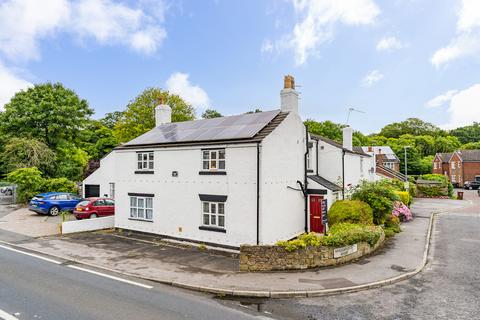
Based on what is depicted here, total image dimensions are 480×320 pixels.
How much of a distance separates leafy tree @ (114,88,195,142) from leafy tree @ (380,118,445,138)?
270ft

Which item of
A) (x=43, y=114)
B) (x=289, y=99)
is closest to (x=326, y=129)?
(x=43, y=114)

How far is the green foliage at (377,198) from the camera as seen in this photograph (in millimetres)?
18250

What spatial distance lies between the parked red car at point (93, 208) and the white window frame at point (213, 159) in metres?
10.9

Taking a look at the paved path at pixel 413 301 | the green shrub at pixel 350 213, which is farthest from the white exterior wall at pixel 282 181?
the paved path at pixel 413 301

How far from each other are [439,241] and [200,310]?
1539 cm

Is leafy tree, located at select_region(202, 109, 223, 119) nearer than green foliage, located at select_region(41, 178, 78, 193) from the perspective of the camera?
No

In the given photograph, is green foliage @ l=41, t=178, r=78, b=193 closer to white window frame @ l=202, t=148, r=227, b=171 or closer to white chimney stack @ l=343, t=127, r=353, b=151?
white window frame @ l=202, t=148, r=227, b=171

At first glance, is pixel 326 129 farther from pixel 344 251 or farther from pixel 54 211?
pixel 344 251

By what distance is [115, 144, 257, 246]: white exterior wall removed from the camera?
15055 mm

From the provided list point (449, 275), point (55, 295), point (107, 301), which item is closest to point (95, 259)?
point (55, 295)

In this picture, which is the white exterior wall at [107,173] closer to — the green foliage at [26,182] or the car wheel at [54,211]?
the car wheel at [54,211]

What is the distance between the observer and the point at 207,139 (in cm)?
1636

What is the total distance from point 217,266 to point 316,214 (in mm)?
7638

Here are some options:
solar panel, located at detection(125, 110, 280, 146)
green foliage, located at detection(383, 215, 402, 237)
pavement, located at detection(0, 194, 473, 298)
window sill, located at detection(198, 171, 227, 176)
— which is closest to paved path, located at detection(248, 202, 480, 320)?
pavement, located at detection(0, 194, 473, 298)
